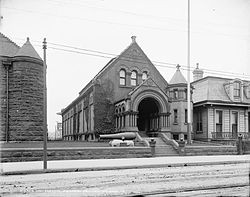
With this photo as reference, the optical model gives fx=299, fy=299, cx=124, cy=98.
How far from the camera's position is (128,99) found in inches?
1141

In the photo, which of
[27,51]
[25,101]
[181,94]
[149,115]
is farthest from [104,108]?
[27,51]

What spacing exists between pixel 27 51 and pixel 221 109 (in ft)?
73.2

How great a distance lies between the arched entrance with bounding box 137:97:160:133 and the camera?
31.9 metres

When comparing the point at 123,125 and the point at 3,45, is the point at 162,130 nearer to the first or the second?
the point at 123,125

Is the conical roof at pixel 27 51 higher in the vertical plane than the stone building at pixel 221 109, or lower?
higher

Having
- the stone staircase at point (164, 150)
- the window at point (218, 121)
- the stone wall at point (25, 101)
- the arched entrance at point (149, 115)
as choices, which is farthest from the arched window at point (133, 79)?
the stone wall at point (25, 101)

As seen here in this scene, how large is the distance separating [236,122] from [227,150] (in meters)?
10.2

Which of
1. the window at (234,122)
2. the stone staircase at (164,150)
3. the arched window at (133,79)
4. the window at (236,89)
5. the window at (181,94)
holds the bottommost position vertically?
the stone staircase at (164,150)

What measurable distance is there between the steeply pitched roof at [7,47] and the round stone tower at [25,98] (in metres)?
1.30

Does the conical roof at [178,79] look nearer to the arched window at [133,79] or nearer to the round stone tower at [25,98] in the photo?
the arched window at [133,79]

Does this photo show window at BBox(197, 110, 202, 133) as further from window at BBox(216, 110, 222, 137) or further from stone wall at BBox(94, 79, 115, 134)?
stone wall at BBox(94, 79, 115, 134)

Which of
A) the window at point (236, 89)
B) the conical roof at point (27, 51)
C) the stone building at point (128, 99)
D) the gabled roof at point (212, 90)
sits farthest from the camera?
the window at point (236, 89)

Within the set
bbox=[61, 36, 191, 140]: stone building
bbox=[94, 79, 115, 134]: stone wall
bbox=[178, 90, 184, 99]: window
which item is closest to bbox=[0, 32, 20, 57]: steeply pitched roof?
bbox=[61, 36, 191, 140]: stone building

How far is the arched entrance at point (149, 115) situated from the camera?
31.9 metres
